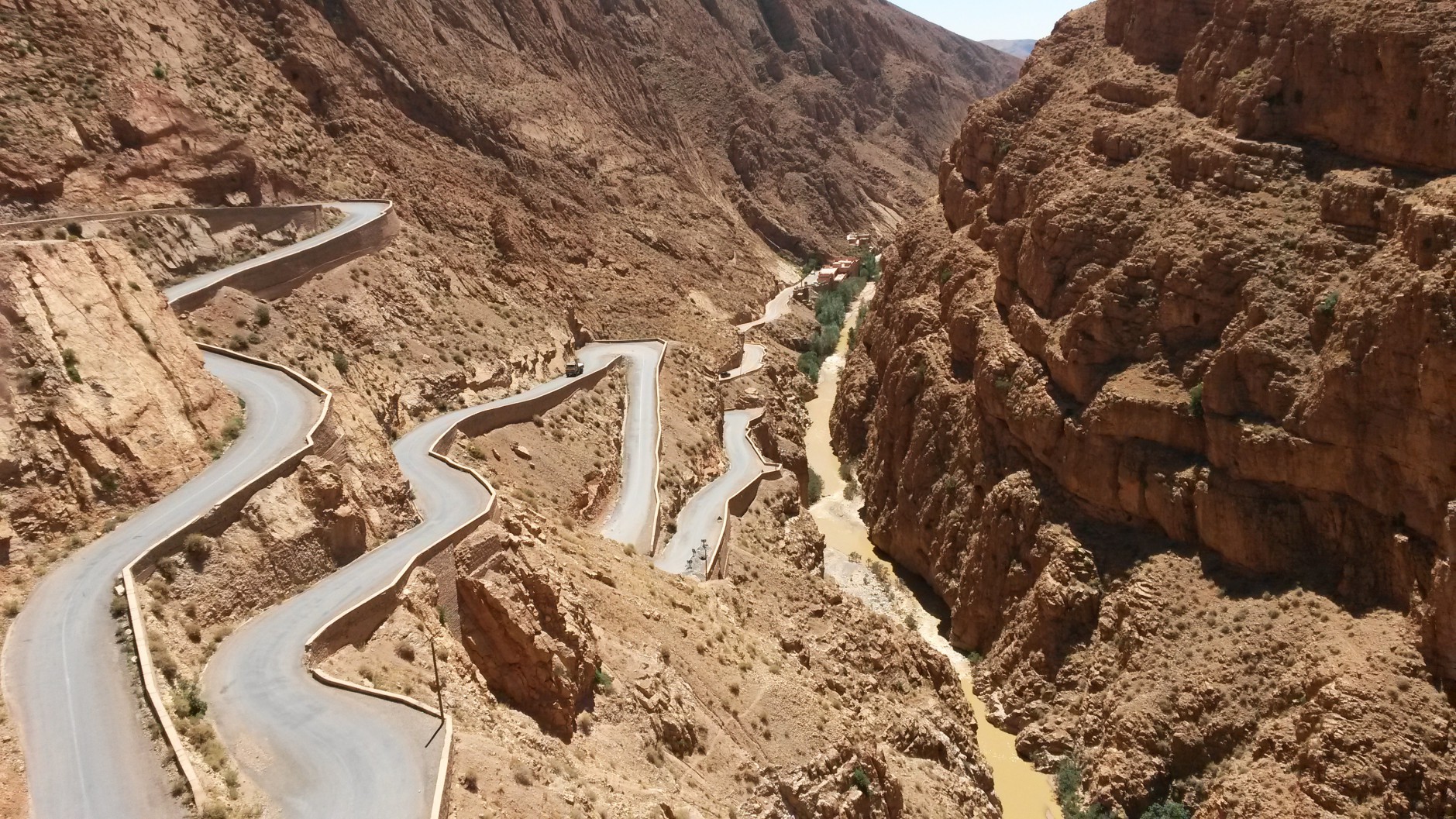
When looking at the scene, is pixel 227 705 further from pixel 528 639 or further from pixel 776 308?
pixel 776 308

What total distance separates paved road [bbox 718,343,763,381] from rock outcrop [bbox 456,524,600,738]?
30.6 meters

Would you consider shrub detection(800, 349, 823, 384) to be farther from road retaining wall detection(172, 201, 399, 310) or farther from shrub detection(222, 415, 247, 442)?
shrub detection(222, 415, 247, 442)

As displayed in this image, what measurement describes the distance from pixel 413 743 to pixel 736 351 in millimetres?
41116

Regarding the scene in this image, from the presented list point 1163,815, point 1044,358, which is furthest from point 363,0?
point 1163,815

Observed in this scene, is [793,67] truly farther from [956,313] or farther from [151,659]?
[151,659]

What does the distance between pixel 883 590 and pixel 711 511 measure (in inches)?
297

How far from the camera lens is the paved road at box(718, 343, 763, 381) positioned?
168 ft

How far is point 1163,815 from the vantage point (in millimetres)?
24688

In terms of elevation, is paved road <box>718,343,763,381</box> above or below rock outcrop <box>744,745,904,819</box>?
above

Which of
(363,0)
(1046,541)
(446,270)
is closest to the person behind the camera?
(1046,541)

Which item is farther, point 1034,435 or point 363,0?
point 363,0

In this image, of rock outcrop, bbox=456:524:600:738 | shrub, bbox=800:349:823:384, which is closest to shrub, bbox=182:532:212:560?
rock outcrop, bbox=456:524:600:738

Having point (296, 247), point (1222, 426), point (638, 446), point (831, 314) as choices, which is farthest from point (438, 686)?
point (831, 314)

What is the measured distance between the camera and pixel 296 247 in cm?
3241
